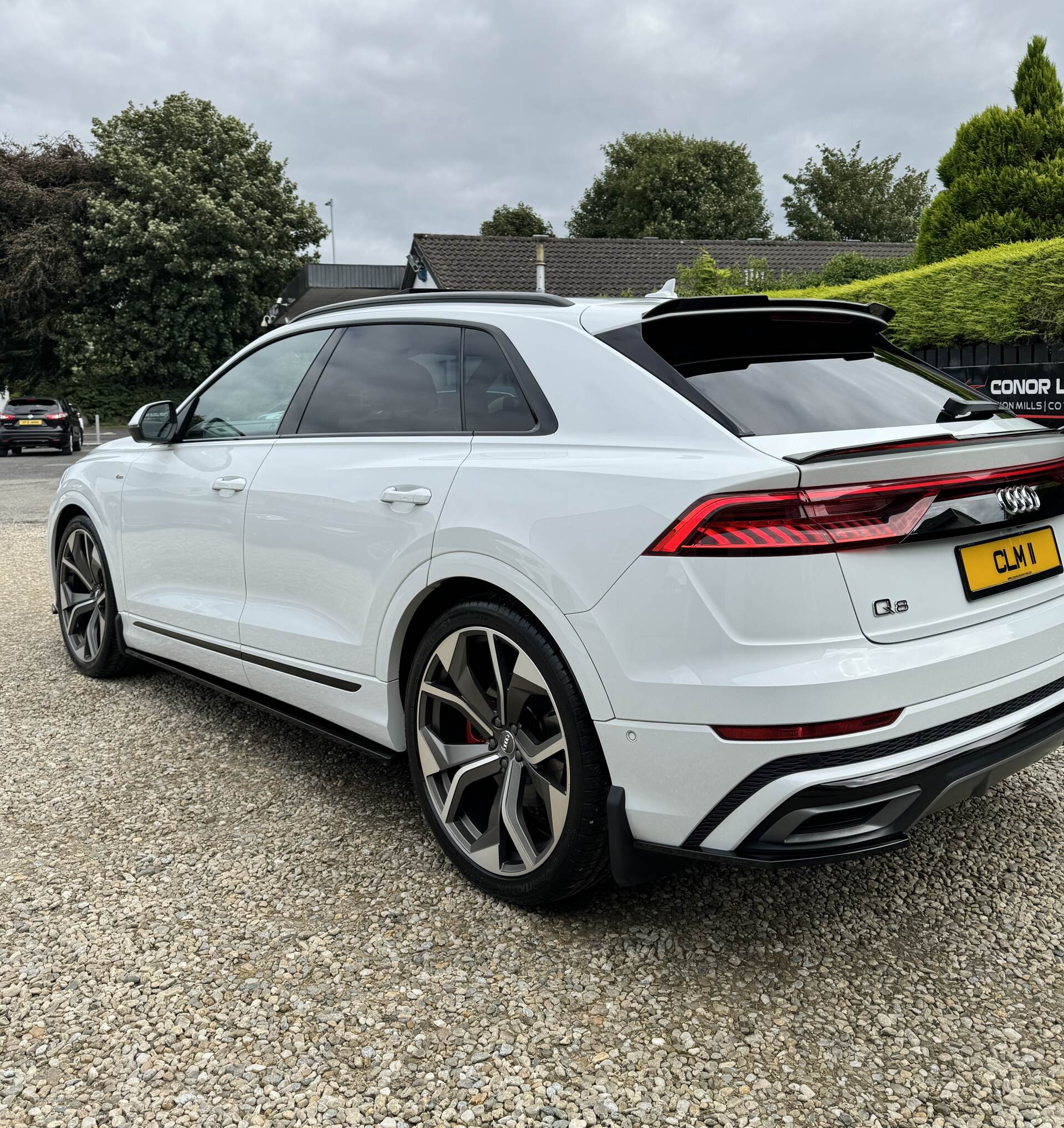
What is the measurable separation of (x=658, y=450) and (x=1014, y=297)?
5744 mm

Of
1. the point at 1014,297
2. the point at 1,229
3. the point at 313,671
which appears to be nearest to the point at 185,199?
the point at 1,229

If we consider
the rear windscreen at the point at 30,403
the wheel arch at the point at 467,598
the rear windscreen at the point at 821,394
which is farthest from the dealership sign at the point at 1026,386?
the rear windscreen at the point at 30,403

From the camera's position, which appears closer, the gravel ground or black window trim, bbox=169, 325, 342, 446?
the gravel ground

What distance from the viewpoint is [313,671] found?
3.30 m

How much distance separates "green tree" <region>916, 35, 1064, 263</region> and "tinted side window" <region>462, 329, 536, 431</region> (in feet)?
22.2

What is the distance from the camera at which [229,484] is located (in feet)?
12.2

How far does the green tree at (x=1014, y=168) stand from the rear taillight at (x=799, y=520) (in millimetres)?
7230

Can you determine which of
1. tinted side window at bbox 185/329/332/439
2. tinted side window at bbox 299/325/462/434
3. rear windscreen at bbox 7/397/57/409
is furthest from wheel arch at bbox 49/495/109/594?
rear windscreen at bbox 7/397/57/409

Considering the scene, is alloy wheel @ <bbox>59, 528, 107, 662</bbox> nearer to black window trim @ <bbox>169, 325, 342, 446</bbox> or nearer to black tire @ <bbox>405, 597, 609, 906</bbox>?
black window trim @ <bbox>169, 325, 342, 446</bbox>

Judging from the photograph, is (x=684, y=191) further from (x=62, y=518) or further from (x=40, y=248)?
(x=62, y=518)

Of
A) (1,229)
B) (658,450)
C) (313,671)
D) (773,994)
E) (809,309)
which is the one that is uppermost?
(1,229)

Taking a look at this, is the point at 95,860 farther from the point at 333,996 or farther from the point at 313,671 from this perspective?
the point at 333,996

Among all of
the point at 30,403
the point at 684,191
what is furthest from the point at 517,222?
the point at 30,403

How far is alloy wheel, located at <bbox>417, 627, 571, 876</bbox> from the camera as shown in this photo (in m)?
2.57
